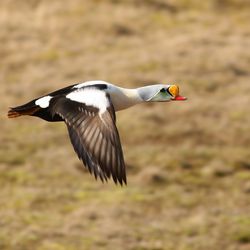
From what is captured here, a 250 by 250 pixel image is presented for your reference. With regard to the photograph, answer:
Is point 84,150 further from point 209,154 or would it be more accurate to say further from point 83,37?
point 83,37

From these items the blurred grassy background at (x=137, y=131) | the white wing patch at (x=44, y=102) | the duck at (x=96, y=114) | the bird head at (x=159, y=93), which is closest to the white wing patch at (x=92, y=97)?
the duck at (x=96, y=114)

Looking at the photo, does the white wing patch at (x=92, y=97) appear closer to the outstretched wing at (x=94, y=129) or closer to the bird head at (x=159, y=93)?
the outstretched wing at (x=94, y=129)

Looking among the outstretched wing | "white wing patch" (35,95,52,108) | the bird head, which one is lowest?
the outstretched wing

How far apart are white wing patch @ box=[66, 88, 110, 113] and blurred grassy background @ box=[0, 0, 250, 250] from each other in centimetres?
785

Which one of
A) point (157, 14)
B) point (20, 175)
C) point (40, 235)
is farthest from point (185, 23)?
point (40, 235)

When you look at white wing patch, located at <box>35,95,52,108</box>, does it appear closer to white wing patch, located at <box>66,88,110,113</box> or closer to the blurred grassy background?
white wing patch, located at <box>66,88,110,113</box>

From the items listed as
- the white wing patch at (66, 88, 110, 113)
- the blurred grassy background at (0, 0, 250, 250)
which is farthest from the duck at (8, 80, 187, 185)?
the blurred grassy background at (0, 0, 250, 250)

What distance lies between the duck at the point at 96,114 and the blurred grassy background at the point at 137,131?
763 cm

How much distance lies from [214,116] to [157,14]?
7335mm

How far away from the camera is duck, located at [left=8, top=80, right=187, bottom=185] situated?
30.6 feet

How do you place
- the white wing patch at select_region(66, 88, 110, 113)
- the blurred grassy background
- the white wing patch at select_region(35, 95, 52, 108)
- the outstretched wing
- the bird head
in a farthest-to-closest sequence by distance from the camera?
the blurred grassy background → the bird head → the white wing patch at select_region(35, 95, 52, 108) → the white wing patch at select_region(66, 88, 110, 113) → the outstretched wing

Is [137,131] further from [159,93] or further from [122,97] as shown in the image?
[122,97]

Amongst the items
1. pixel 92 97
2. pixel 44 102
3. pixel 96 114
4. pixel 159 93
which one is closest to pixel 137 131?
pixel 159 93

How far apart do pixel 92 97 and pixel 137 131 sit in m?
13.0
